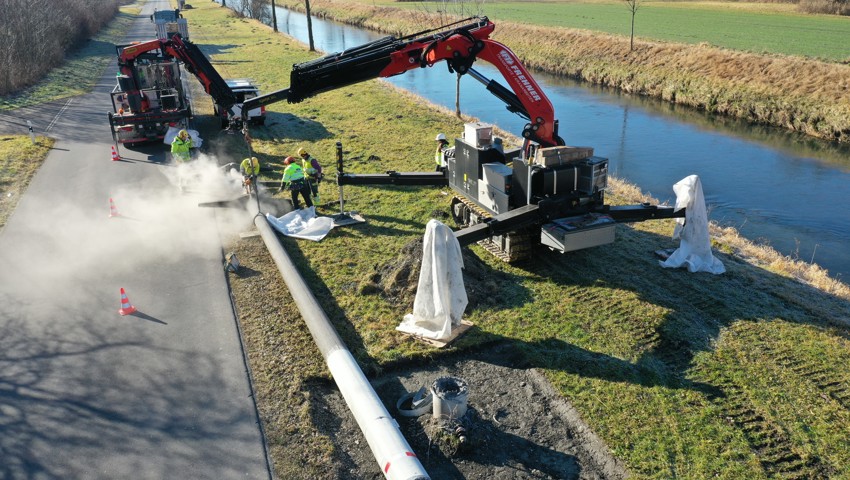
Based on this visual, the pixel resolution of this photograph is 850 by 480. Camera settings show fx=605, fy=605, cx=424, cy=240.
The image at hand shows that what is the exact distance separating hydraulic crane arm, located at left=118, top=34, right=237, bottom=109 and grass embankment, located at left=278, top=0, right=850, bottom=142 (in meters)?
16.9

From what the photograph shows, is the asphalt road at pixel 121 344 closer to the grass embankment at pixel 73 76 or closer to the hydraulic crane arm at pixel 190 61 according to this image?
the hydraulic crane arm at pixel 190 61

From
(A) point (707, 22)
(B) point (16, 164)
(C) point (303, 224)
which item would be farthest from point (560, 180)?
(A) point (707, 22)

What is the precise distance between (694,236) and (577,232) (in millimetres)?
2592

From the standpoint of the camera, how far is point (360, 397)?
24.9ft

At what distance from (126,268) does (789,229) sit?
16928 mm

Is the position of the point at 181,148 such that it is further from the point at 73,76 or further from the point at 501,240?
the point at 73,76

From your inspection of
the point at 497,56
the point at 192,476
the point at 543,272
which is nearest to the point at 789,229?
the point at 543,272

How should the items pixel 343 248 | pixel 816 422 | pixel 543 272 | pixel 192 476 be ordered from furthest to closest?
pixel 343 248, pixel 543 272, pixel 816 422, pixel 192 476

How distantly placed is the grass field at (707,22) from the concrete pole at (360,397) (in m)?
32.1

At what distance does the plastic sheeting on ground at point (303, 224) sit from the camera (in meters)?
13.5

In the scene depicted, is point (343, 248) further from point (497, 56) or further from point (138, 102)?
point (138, 102)

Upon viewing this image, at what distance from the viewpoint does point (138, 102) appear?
20422 mm

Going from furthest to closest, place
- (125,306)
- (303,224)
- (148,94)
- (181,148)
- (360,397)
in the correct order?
(148,94) → (181,148) → (303,224) → (125,306) → (360,397)

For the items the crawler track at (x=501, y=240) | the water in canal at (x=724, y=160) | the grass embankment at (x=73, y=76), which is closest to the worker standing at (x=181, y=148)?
the crawler track at (x=501, y=240)
